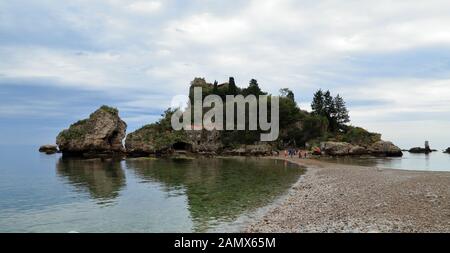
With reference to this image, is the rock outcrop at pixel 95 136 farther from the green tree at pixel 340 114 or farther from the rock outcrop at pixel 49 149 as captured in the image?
the green tree at pixel 340 114

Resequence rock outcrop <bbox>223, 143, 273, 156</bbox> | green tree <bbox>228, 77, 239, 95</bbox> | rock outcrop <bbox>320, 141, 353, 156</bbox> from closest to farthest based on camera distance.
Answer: rock outcrop <bbox>320, 141, 353, 156</bbox>
rock outcrop <bbox>223, 143, 273, 156</bbox>
green tree <bbox>228, 77, 239, 95</bbox>

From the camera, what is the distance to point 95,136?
356 feet

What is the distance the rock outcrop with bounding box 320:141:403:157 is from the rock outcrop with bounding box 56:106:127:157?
60.5 m

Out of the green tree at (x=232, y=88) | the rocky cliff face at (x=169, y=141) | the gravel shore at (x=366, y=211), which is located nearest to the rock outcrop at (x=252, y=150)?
the rocky cliff face at (x=169, y=141)

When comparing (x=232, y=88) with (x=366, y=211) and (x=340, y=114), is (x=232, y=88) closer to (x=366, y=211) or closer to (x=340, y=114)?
(x=340, y=114)

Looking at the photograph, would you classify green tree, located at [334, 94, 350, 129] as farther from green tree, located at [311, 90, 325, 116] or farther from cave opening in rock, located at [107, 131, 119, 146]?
cave opening in rock, located at [107, 131, 119, 146]

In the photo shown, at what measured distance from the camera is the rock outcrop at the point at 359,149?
349ft

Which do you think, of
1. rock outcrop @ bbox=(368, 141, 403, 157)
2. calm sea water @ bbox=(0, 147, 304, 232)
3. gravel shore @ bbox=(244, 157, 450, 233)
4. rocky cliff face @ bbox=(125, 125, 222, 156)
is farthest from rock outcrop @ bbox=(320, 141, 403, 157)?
gravel shore @ bbox=(244, 157, 450, 233)

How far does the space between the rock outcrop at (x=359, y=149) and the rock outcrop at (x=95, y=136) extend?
6054 centimetres

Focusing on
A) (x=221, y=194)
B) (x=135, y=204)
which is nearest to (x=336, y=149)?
(x=221, y=194)

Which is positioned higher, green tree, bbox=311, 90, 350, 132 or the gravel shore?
green tree, bbox=311, 90, 350, 132

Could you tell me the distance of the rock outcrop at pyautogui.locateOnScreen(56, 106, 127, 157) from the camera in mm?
108750

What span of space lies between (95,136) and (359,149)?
7622 cm
